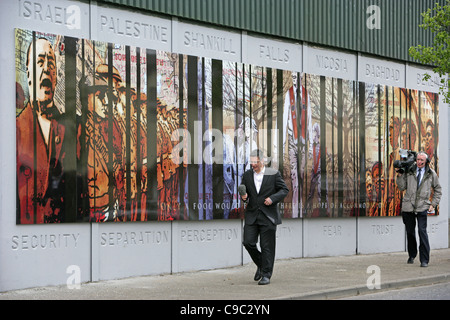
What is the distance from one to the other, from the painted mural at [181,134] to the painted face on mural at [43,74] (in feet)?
0.05

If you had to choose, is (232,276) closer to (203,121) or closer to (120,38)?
(203,121)

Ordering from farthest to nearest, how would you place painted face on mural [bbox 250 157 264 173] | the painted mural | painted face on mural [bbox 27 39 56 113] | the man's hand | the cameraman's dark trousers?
1. the cameraman's dark trousers
2. painted face on mural [bbox 250 157 264 173]
3. the man's hand
4. the painted mural
5. painted face on mural [bbox 27 39 56 113]

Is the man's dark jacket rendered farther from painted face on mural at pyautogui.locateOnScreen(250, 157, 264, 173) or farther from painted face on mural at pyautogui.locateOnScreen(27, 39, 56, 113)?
painted face on mural at pyautogui.locateOnScreen(27, 39, 56, 113)

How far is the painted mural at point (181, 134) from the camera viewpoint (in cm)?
1134

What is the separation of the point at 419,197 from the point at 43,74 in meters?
7.28

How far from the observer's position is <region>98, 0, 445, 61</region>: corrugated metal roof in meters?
13.7

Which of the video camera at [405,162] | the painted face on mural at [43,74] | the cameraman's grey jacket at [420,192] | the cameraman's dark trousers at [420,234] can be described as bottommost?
the cameraman's dark trousers at [420,234]

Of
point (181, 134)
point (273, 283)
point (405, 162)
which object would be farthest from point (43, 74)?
point (405, 162)

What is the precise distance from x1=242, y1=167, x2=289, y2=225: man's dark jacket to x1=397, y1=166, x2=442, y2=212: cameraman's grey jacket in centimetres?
375

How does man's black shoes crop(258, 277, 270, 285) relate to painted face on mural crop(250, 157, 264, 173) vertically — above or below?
below

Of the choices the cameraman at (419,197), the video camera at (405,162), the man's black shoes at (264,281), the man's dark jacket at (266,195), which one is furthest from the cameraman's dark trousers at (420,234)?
the man's black shoes at (264,281)

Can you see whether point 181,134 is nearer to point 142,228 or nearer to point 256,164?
point 142,228

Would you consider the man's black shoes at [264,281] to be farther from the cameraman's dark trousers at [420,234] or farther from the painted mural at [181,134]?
the cameraman's dark trousers at [420,234]

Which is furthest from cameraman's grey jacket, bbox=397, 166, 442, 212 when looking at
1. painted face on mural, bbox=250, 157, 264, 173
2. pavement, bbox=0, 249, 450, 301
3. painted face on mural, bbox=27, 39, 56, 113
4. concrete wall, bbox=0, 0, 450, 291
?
painted face on mural, bbox=27, 39, 56, 113
